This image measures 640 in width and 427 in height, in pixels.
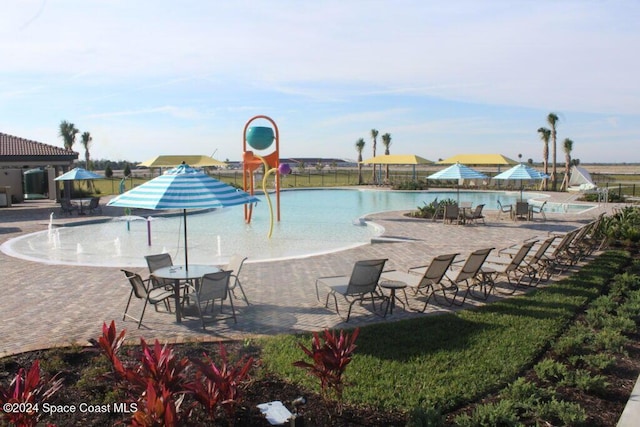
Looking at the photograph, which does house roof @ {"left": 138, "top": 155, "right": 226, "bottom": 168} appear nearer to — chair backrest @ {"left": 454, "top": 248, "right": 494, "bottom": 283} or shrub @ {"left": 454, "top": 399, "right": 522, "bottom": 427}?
chair backrest @ {"left": 454, "top": 248, "right": 494, "bottom": 283}

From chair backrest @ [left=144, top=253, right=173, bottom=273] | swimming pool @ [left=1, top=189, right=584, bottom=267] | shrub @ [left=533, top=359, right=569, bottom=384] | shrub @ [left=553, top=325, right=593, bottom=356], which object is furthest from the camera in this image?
swimming pool @ [left=1, top=189, right=584, bottom=267]

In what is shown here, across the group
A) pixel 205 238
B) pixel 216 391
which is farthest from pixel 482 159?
pixel 216 391

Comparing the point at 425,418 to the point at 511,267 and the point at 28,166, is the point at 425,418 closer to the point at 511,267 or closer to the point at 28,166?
the point at 511,267

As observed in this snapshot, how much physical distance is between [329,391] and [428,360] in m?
1.39

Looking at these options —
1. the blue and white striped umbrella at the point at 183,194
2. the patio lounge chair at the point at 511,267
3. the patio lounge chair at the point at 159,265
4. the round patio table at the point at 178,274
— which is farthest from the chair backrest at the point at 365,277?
the patio lounge chair at the point at 159,265

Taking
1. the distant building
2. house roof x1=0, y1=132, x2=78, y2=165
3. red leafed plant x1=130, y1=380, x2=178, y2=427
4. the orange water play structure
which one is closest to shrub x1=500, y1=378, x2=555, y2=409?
red leafed plant x1=130, y1=380, x2=178, y2=427

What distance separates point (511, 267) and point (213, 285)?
520cm

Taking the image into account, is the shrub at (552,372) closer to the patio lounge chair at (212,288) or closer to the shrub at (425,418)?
the shrub at (425,418)

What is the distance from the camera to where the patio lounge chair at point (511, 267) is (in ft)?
28.1

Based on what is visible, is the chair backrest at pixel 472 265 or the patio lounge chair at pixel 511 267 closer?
the chair backrest at pixel 472 265

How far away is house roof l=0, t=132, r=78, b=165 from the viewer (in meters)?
26.0

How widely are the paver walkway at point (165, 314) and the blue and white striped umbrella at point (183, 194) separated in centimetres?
132

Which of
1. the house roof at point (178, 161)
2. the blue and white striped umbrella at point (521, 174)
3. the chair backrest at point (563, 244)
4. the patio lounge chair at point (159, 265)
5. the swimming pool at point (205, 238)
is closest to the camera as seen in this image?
the patio lounge chair at point (159, 265)

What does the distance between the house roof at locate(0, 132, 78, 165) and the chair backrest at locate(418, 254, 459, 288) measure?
84.4 ft
